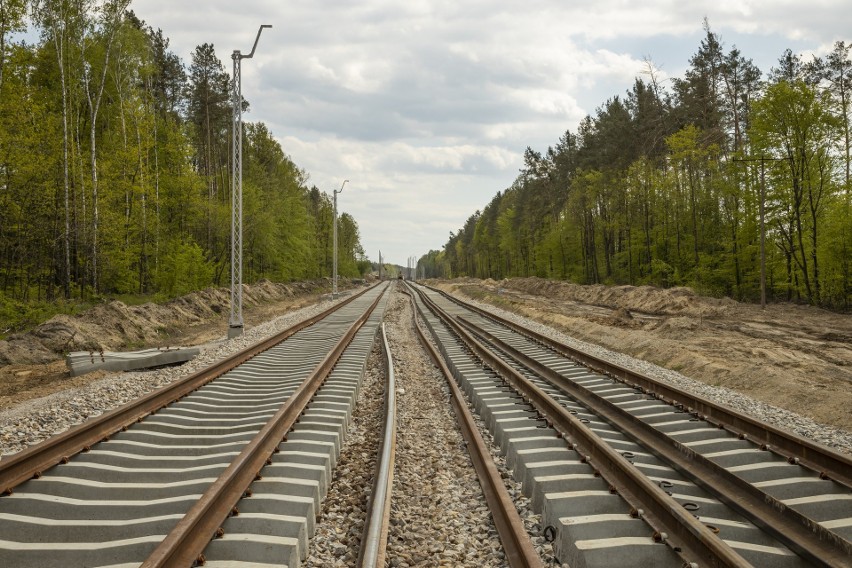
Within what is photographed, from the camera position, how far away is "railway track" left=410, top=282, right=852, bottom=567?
410 centimetres

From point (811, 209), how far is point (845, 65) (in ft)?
33.1

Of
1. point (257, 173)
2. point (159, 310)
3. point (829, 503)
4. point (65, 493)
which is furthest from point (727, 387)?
point (257, 173)

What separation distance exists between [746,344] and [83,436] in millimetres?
16981

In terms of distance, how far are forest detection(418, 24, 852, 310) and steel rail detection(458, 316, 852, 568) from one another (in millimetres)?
20046

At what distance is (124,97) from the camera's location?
29.3m

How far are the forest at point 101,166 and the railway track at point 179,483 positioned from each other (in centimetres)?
1390

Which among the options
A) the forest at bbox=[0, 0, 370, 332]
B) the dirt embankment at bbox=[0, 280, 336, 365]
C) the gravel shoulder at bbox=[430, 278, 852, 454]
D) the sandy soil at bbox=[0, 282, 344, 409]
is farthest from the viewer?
the forest at bbox=[0, 0, 370, 332]

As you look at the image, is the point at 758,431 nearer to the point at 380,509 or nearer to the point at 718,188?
the point at 380,509

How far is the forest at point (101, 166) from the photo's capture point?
19297 mm

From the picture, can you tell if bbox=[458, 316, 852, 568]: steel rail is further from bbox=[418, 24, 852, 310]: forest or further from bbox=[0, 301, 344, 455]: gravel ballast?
bbox=[418, 24, 852, 310]: forest

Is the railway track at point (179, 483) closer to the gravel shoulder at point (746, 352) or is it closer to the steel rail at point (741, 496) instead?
the steel rail at point (741, 496)

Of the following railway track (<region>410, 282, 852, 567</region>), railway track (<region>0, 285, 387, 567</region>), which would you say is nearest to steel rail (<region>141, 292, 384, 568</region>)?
railway track (<region>0, 285, 387, 567</region>)

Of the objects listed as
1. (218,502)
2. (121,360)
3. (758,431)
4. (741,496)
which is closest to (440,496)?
(218,502)

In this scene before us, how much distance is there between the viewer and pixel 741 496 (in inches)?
205
